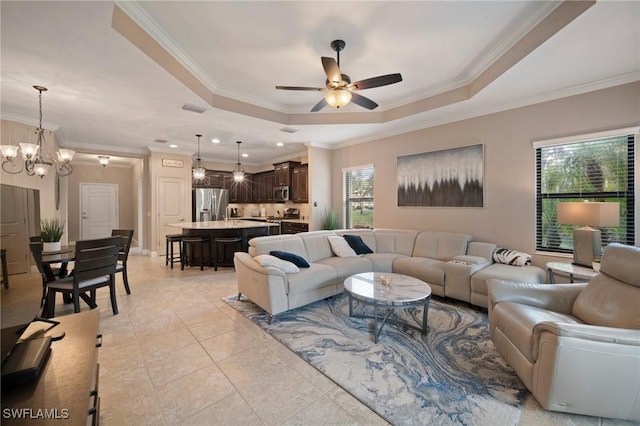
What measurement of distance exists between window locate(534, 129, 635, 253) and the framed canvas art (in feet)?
2.65

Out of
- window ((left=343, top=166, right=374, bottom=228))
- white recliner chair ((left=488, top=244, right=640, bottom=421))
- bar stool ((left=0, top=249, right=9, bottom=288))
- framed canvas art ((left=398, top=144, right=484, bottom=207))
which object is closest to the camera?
bar stool ((left=0, top=249, right=9, bottom=288))

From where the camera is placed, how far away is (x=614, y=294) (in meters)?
2.04

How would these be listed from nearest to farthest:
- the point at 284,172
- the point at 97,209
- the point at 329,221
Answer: the point at 329,221
the point at 284,172
the point at 97,209

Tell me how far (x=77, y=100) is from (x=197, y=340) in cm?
381

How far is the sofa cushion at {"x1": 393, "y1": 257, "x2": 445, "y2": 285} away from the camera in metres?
3.74

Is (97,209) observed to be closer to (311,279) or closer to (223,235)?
(223,235)

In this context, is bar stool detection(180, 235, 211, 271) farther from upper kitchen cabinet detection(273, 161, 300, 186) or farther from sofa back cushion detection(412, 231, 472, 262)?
sofa back cushion detection(412, 231, 472, 262)

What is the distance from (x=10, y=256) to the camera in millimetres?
1209

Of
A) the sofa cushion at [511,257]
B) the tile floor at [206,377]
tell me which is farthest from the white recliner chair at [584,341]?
the sofa cushion at [511,257]

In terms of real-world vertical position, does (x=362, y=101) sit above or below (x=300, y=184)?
above

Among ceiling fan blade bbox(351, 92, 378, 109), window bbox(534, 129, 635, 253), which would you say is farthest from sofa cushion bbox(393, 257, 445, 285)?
ceiling fan blade bbox(351, 92, 378, 109)

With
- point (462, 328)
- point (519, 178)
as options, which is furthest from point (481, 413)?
point (519, 178)

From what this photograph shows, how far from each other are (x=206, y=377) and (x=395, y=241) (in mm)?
3725

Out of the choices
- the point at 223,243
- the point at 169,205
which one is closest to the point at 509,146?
the point at 223,243
